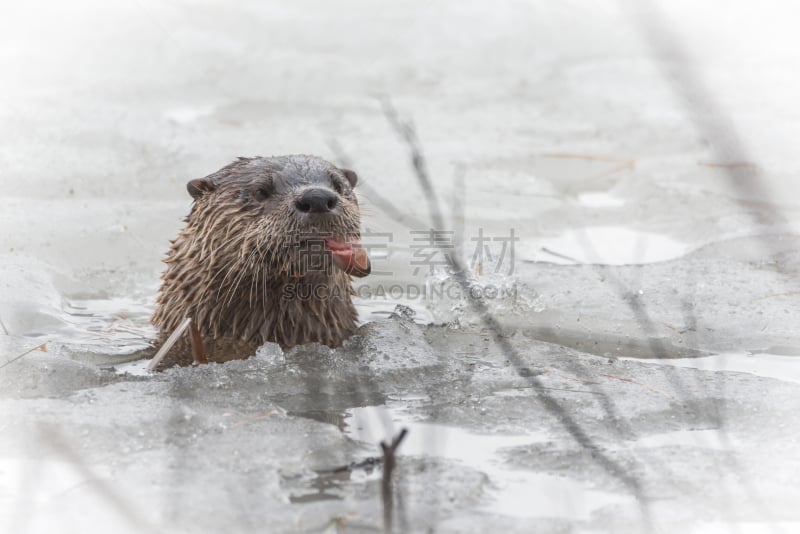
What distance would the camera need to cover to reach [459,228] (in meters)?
5.48

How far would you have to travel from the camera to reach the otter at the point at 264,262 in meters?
3.76

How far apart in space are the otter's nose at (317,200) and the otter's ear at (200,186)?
627 mm

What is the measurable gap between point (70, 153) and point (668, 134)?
153 inches

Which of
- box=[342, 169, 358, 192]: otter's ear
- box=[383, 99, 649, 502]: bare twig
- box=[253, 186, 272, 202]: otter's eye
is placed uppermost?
box=[342, 169, 358, 192]: otter's ear

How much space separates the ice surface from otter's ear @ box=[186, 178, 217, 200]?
2.17 ft

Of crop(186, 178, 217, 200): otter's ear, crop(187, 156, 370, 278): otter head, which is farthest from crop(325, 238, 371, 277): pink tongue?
crop(186, 178, 217, 200): otter's ear

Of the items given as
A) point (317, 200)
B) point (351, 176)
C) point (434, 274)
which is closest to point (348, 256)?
point (317, 200)

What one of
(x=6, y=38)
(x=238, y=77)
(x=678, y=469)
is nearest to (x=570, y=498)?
(x=678, y=469)

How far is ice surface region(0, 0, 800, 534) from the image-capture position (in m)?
2.80

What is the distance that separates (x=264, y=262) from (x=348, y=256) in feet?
1.25

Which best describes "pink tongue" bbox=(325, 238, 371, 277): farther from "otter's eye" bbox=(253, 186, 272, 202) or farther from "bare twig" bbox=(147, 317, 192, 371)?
"bare twig" bbox=(147, 317, 192, 371)

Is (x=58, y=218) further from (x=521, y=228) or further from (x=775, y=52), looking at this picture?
(x=775, y=52)

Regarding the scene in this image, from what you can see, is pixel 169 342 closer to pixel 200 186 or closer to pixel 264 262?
pixel 264 262

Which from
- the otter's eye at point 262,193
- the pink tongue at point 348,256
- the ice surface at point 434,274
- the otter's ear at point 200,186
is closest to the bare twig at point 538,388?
the ice surface at point 434,274
